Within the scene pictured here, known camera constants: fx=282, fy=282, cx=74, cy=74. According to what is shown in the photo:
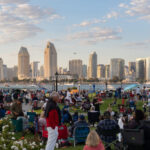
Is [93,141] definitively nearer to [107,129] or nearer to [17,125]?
[107,129]

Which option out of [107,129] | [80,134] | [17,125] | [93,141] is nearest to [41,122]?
[80,134]

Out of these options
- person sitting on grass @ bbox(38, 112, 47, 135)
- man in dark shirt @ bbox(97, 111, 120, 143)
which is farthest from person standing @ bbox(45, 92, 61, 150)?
person sitting on grass @ bbox(38, 112, 47, 135)

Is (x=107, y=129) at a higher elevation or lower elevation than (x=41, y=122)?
higher

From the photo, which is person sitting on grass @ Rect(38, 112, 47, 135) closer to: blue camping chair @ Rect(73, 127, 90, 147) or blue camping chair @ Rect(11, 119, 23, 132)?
blue camping chair @ Rect(73, 127, 90, 147)

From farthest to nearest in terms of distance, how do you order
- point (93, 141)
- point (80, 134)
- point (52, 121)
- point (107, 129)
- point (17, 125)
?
point (17, 125) < point (80, 134) < point (107, 129) < point (52, 121) < point (93, 141)

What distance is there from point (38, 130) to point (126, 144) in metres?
4.35

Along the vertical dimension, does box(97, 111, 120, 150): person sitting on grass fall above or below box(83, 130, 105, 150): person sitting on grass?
below

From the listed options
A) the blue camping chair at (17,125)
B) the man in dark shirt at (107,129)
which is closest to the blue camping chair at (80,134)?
the man in dark shirt at (107,129)

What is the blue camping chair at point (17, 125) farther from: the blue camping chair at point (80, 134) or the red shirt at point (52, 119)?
the red shirt at point (52, 119)

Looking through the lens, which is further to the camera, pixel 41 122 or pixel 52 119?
pixel 41 122

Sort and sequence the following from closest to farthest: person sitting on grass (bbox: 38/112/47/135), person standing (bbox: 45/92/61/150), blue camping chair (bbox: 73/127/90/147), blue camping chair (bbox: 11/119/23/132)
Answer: person standing (bbox: 45/92/61/150) → blue camping chair (bbox: 73/127/90/147) → person sitting on grass (bbox: 38/112/47/135) → blue camping chair (bbox: 11/119/23/132)

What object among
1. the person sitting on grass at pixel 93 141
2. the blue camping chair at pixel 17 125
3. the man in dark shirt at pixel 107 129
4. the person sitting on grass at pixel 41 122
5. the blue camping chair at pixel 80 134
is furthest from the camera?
the blue camping chair at pixel 17 125

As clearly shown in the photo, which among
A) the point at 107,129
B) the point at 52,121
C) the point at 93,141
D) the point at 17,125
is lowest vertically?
the point at 17,125

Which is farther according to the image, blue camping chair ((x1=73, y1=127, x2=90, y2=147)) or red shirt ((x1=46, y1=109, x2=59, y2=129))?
blue camping chair ((x1=73, y1=127, x2=90, y2=147))
